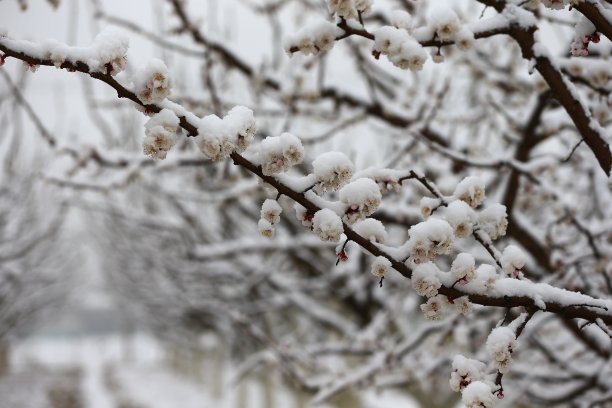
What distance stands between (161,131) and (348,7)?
547 millimetres

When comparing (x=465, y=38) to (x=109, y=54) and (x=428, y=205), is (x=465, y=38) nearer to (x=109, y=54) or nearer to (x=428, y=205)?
(x=428, y=205)

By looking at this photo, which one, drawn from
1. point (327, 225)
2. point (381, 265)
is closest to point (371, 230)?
point (381, 265)

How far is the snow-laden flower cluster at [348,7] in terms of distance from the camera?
1.33m

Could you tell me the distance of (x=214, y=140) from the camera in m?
1.09

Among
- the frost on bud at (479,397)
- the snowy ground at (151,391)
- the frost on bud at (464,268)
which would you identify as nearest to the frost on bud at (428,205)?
the frost on bud at (464,268)

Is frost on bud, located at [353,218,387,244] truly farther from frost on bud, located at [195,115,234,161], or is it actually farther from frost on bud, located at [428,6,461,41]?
frost on bud, located at [428,6,461,41]

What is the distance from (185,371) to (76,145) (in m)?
25.9

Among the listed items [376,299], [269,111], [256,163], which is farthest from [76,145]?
[376,299]

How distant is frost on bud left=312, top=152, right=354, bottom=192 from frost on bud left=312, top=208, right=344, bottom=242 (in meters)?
0.07

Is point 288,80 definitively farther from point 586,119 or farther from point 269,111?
point 586,119

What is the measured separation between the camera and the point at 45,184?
3529mm

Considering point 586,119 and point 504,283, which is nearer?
point 504,283

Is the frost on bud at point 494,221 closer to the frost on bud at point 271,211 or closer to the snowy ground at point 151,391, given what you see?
the frost on bud at point 271,211

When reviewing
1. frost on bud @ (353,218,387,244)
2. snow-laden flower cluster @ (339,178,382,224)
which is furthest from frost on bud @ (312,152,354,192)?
frost on bud @ (353,218,387,244)
